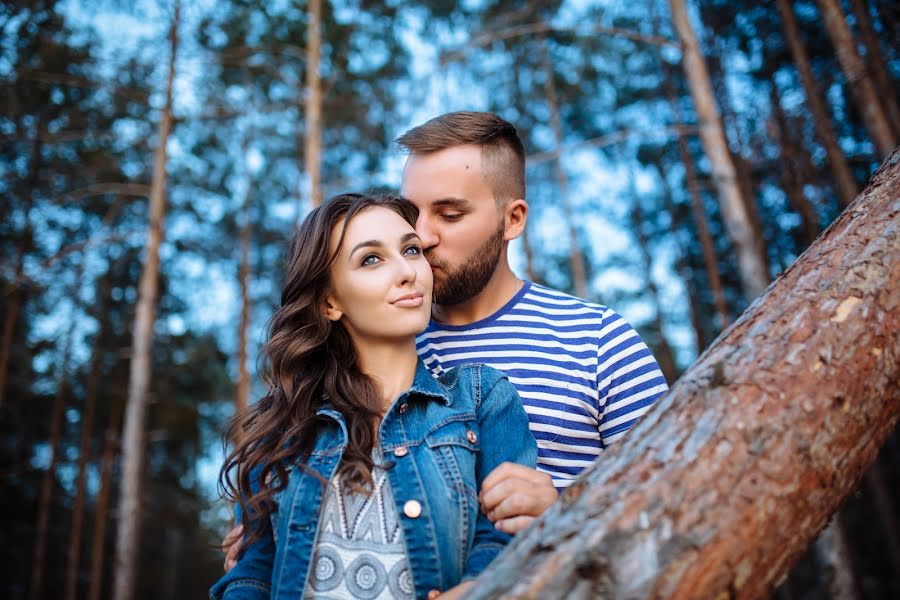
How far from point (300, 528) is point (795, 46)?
7429 millimetres

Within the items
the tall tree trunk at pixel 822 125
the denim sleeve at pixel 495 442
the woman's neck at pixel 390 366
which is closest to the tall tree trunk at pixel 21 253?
the woman's neck at pixel 390 366

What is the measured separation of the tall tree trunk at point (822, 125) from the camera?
5.61 m

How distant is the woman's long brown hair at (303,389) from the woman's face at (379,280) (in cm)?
5

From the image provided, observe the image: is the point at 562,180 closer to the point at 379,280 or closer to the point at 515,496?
the point at 379,280

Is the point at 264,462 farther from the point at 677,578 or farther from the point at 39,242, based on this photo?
the point at 39,242

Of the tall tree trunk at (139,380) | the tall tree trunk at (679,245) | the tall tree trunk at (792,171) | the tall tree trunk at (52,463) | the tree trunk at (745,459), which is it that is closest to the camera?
the tree trunk at (745,459)

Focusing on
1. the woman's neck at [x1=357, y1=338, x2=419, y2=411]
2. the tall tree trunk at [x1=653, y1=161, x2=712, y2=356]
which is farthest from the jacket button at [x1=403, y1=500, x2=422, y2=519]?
the tall tree trunk at [x1=653, y1=161, x2=712, y2=356]

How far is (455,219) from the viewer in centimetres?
283

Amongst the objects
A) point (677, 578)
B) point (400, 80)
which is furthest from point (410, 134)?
point (400, 80)

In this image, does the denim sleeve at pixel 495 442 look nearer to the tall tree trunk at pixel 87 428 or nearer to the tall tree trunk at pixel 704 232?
the tall tree trunk at pixel 704 232

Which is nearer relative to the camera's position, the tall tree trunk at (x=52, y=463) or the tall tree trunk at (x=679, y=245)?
the tall tree trunk at (x=52, y=463)

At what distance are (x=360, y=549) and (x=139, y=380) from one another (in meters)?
8.90

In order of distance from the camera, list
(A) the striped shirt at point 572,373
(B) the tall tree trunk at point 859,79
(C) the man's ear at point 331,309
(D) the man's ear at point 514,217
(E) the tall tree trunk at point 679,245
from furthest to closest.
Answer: (E) the tall tree trunk at point 679,245
(B) the tall tree trunk at point 859,79
(D) the man's ear at point 514,217
(A) the striped shirt at point 572,373
(C) the man's ear at point 331,309

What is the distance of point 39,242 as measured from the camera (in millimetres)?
12281
